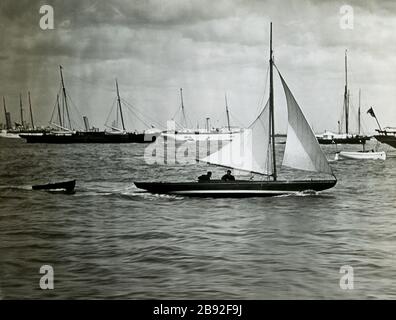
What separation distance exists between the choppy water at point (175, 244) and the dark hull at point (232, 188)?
82 cm

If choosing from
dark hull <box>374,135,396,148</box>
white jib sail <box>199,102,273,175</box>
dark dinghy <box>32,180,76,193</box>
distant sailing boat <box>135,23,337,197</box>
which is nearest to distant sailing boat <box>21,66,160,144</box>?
dark dinghy <box>32,180,76,193</box>

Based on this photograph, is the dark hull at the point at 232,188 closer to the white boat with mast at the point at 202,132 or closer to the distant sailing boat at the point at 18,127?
the white boat with mast at the point at 202,132

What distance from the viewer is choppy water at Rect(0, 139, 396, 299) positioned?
4.83 meters

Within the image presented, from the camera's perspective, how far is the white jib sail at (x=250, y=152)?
8.83 meters

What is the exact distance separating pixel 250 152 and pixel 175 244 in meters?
3.74

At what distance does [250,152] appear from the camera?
941cm

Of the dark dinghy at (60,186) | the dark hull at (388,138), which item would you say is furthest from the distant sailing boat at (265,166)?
the dark dinghy at (60,186)

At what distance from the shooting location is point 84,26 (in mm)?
5559

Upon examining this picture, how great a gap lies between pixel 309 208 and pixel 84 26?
14.5 ft

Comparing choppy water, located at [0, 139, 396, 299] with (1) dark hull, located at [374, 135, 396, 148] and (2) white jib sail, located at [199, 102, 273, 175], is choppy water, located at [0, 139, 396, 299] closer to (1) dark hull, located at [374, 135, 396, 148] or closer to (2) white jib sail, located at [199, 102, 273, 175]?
(1) dark hull, located at [374, 135, 396, 148]

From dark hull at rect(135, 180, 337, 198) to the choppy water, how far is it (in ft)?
2.69
